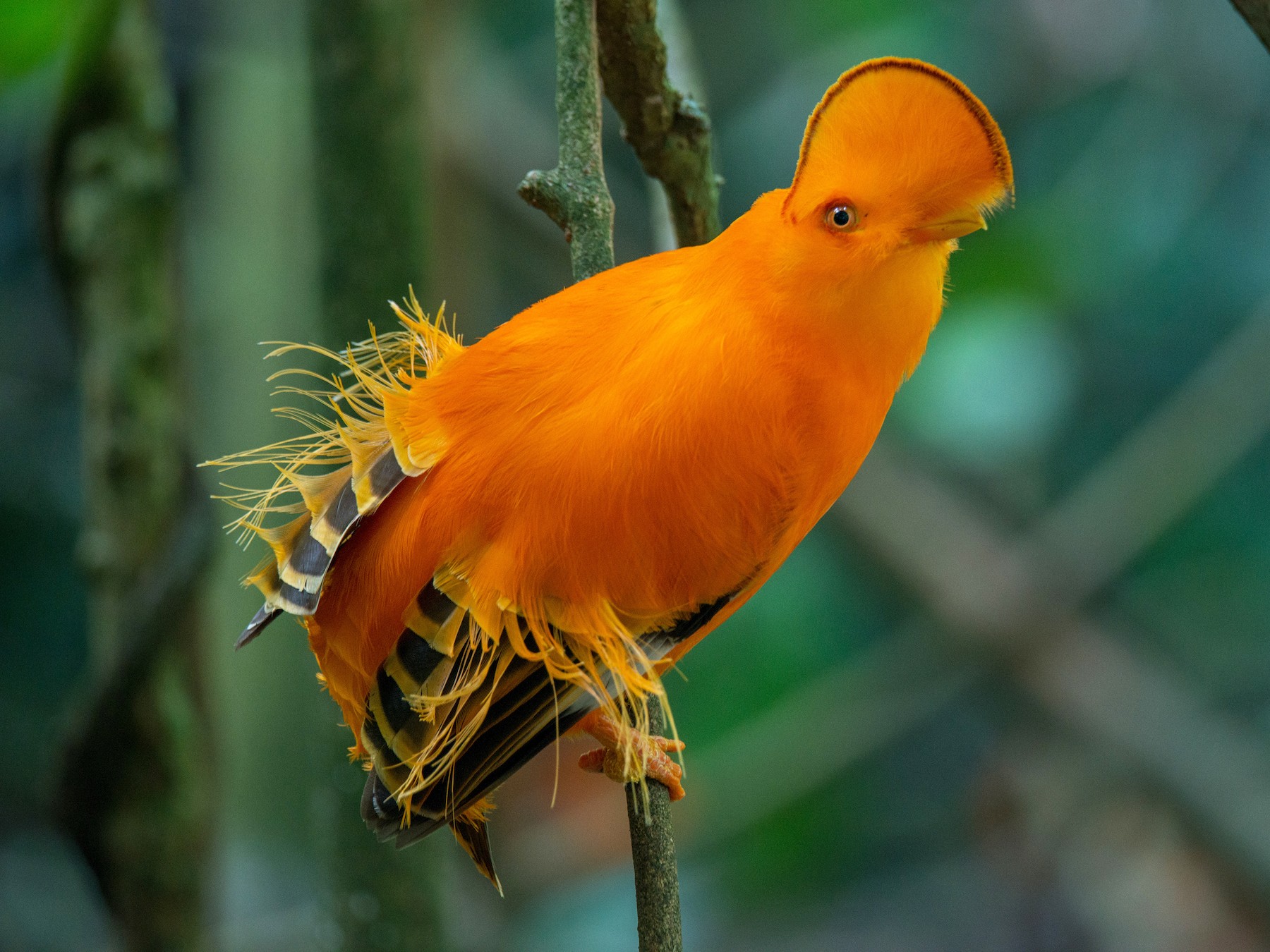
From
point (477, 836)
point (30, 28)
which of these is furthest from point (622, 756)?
point (30, 28)

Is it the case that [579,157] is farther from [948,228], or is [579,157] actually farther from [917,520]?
[917,520]

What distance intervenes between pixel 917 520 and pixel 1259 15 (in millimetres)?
2115

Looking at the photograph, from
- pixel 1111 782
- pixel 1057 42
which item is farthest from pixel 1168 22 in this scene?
pixel 1111 782

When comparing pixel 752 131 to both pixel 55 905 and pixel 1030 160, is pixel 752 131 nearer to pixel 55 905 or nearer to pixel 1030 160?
pixel 1030 160

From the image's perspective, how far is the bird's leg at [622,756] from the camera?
47.9 inches

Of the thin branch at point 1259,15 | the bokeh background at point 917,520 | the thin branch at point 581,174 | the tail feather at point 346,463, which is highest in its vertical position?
the thin branch at point 1259,15

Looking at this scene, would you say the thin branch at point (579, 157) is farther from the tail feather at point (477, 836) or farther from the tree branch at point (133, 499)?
the tree branch at point (133, 499)

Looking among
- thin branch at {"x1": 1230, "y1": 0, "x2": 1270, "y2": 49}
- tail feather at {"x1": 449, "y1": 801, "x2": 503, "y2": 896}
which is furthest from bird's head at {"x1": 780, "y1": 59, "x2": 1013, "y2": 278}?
tail feather at {"x1": 449, "y1": 801, "x2": 503, "y2": 896}

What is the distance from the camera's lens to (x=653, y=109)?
1344 mm

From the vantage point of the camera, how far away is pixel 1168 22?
3.05 meters

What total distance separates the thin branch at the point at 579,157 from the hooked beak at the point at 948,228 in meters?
0.40

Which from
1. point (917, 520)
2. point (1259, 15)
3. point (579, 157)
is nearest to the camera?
point (1259, 15)

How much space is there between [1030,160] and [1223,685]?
153 centimetres

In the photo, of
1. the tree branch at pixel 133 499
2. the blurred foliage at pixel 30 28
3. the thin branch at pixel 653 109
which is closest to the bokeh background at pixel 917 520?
the blurred foliage at pixel 30 28
